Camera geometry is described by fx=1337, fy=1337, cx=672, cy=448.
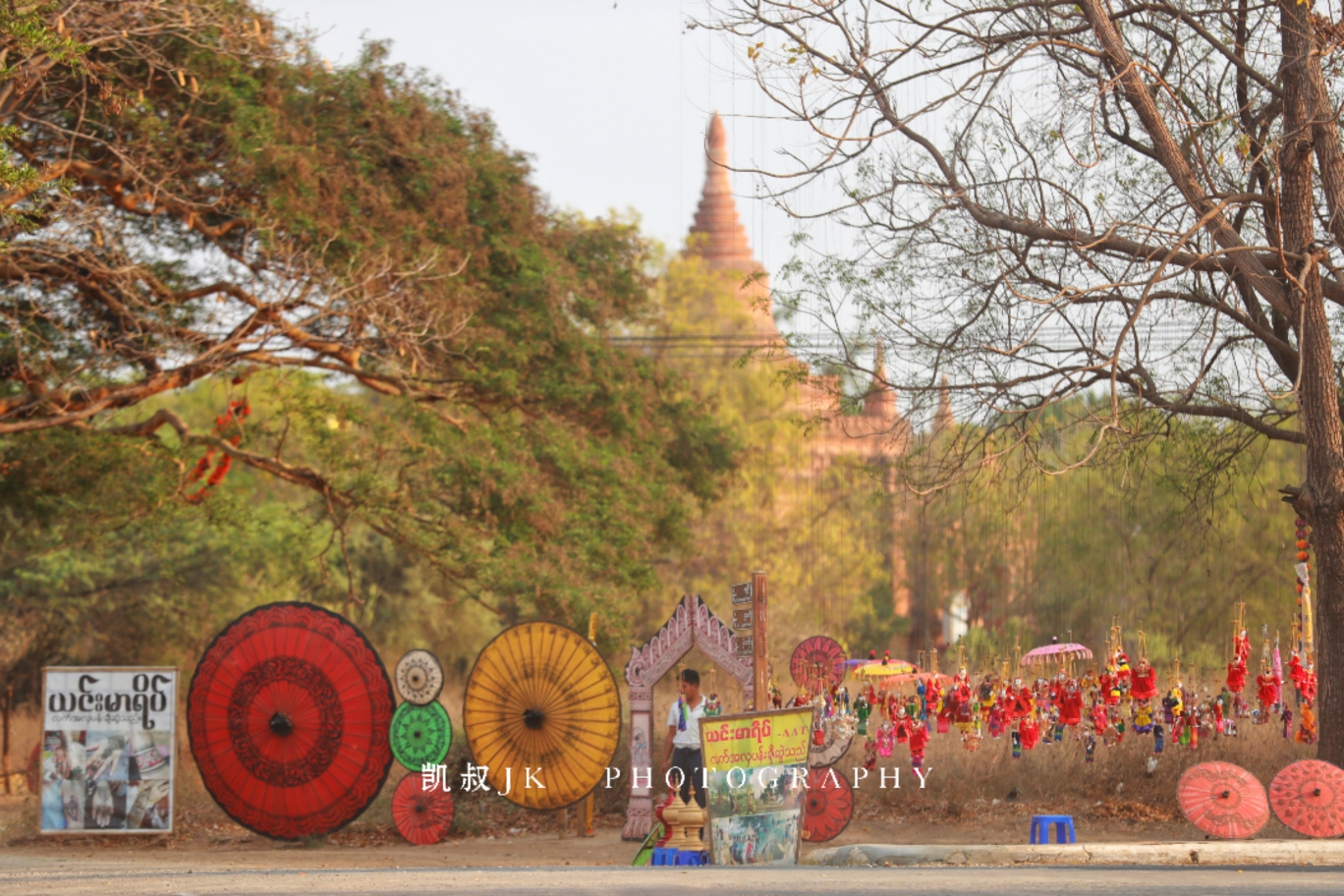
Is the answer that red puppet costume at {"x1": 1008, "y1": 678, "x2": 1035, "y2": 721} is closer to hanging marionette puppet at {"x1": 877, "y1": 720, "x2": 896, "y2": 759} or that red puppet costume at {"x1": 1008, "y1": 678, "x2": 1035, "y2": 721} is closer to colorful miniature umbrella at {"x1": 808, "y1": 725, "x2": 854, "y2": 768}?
hanging marionette puppet at {"x1": 877, "y1": 720, "x2": 896, "y2": 759}

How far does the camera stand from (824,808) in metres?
12.8

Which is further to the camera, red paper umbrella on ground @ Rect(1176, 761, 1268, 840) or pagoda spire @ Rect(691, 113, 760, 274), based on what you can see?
pagoda spire @ Rect(691, 113, 760, 274)

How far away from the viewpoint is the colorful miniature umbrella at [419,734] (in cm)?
1307

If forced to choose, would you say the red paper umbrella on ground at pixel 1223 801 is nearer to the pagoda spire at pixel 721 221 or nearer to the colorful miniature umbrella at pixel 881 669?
the colorful miniature umbrella at pixel 881 669

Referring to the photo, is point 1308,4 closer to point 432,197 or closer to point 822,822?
point 822,822

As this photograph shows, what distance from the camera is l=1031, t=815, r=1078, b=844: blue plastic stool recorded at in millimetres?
10617

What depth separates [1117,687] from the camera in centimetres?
1287

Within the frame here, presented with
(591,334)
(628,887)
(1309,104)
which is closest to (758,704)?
(628,887)

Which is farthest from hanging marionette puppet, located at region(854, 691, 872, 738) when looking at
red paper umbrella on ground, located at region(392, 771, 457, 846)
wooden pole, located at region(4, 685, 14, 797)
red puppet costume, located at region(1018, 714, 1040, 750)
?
wooden pole, located at region(4, 685, 14, 797)

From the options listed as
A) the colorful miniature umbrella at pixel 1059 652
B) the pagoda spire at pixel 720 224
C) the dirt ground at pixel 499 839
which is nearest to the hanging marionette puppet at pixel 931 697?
the colorful miniature umbrella at pixel 1059 652

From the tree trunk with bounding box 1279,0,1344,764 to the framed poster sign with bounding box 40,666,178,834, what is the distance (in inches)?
430

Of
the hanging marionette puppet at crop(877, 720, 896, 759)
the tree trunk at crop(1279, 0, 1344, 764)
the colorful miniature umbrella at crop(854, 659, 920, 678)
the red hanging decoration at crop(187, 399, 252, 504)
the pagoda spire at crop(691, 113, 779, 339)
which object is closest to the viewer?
the tree trunk at crop(1279, 0, 1344, 764)

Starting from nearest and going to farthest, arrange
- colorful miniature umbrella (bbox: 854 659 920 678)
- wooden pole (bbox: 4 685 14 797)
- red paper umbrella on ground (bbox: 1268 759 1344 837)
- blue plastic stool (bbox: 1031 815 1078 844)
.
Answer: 1. blue plastic stool (bbox: 1031 815 1078 844)
2. red paper umbrella on ground (bbox: 1268 759 1344 837)
3. colorful miniature umbrella (bbox: 854 659 920 678)
4. wooden pole (bbox: 4 685 14 797)

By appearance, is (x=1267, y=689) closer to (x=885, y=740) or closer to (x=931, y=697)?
(x=931, y=697)
